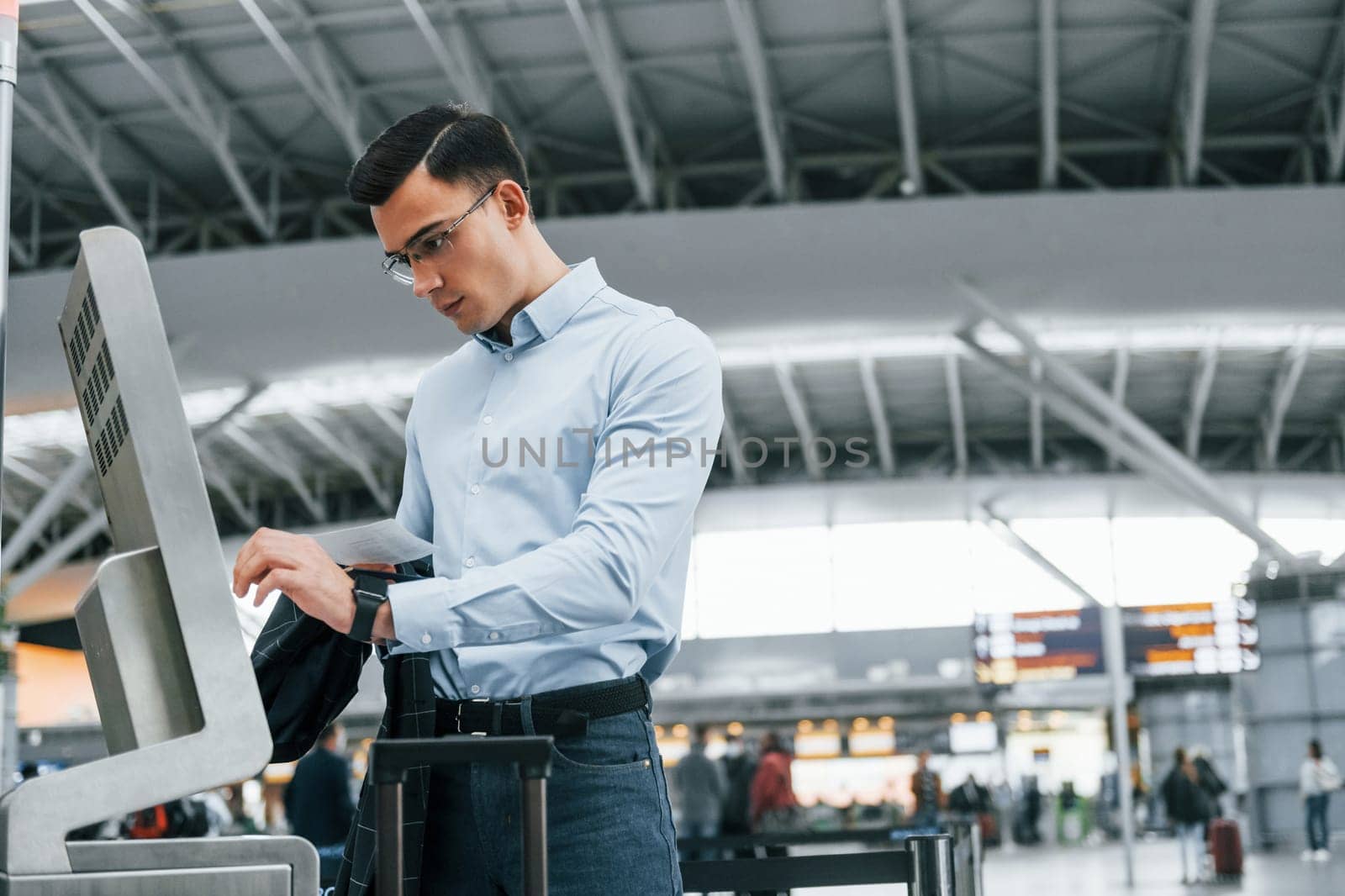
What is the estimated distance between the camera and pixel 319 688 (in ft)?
5.23

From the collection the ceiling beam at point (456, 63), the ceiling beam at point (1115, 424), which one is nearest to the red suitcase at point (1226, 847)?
the ceiling beam at point (1115, 424)

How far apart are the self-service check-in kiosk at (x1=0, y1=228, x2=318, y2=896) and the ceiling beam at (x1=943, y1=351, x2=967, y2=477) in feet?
80.4

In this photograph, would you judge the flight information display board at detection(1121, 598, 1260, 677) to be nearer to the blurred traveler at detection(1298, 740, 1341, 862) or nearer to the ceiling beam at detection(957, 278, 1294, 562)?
the ceiling beam at detection(957, 278, 1294, 562)

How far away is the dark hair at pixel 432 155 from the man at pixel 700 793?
1203 cm

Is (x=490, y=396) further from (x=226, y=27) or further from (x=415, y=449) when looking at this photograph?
(x=226, y=27)

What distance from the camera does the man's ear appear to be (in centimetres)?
167

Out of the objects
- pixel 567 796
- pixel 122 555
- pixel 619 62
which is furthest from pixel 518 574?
pixel 619 62

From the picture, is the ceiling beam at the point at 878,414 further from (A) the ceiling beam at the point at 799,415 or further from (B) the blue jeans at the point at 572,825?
(B) the blue jeans at the point at 572,825

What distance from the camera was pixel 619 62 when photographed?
48.7 feet

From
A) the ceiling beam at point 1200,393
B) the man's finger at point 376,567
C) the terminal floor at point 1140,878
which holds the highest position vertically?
the ceiling beam at point 1200,393

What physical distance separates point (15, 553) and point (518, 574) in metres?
23.6

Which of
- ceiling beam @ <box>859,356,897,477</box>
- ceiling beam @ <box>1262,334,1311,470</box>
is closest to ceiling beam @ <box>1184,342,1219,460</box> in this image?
ceiling beam @ <box>1262,334,1311,470</box>

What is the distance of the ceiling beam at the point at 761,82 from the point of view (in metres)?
13.6

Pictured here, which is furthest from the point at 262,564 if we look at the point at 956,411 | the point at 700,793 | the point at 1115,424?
the point at 956,411
